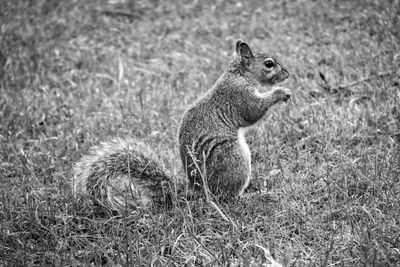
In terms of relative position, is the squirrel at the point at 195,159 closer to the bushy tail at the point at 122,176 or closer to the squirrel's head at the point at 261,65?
the bushy tail at the point at 122,176

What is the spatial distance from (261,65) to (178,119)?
45.0 inches

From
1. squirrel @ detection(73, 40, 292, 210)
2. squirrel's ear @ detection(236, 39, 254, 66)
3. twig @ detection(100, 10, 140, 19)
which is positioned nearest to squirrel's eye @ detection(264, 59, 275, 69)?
squirrel's ear @ detection(236, 39, 254, 66)

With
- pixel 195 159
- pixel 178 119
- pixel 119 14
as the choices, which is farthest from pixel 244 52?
pixel 119 14

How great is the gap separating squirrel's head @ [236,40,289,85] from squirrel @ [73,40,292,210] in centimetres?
12

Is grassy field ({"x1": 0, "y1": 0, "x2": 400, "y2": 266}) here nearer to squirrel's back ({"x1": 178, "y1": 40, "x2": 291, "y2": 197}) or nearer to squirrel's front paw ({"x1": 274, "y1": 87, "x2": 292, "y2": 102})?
squirrel's back ({"x1": 178, "y1": 40, "x2": 291, "y2": 197})

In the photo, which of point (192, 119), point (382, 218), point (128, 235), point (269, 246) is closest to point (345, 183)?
point (382, 218)

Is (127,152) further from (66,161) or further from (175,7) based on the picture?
(175,7)

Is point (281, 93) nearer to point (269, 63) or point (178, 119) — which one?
point (269, 63)

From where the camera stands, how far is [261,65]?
3398 mm

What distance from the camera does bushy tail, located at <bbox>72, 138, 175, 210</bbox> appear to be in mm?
2992

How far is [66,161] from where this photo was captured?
3807 mm

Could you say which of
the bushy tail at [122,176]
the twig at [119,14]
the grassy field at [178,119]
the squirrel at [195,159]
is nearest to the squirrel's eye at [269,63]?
the squirrel at [195,159]

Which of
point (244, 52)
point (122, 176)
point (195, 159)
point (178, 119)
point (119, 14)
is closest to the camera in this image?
point (195, 159)

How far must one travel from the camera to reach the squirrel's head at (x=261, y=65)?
11.0ft
